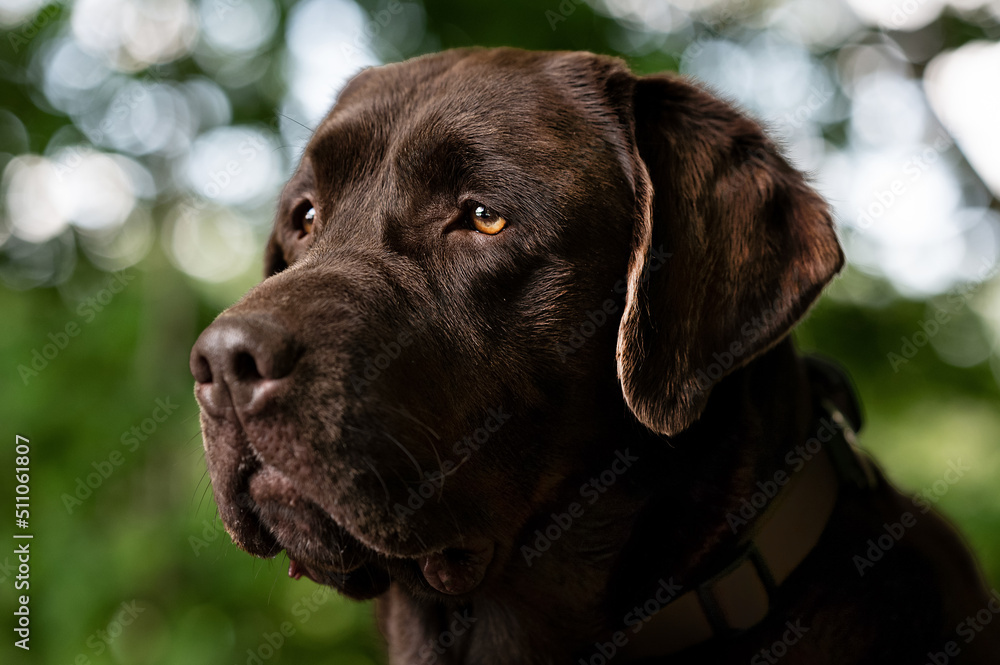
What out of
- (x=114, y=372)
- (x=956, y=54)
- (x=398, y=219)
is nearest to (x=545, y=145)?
(x=398, y=219)

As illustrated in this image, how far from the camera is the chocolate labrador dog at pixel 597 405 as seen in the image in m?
1.66

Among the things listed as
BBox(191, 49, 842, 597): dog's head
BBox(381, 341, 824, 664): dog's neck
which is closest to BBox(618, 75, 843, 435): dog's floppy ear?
BBox(191, 49, 842, 597): dog's head

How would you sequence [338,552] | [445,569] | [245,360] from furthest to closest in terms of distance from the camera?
[445,569]
[338,552]
[245,360]

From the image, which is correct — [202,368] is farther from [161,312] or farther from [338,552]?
[161,312]

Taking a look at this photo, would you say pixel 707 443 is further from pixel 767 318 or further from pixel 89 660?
pixel 89 660

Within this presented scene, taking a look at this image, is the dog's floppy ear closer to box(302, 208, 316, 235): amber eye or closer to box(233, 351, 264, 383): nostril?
box(233, 351, 264, 383): nostril

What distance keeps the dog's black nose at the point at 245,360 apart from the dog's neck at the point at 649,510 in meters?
0.80

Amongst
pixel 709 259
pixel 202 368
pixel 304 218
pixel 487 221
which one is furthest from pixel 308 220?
pixel 709 259

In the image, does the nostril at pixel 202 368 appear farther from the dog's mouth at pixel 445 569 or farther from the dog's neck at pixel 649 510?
the dog's neck at pixel 649 510

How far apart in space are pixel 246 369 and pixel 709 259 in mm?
1092

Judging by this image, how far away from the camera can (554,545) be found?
1.93m

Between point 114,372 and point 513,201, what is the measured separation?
9.05 ft

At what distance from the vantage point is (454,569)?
1785 mm

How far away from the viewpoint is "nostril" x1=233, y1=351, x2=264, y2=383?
4.72 feet
